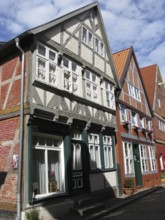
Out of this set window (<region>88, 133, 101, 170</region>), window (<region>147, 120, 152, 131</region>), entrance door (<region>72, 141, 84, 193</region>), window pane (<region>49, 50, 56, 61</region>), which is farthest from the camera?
window (<region>147, 120, 152, 131</region>)

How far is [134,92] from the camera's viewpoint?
19547 mm

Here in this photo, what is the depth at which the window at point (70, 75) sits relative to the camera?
431 inches

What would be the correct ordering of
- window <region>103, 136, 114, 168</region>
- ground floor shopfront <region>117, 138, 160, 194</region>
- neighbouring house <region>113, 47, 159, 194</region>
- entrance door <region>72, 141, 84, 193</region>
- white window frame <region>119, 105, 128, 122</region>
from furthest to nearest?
1. white window frame <region>119, 105, 128, 122</region>
2. neighbouring house <region>113, 47, 159, 194</region>
3. ground floor shopfront <region>117, 138, 160, 194</region>
4. window <region>103, 136, 114, 168</region>
5. entrance door <region>72, 141, 84, 193</region>

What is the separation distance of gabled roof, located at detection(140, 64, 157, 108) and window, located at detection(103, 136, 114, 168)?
12.2 metres

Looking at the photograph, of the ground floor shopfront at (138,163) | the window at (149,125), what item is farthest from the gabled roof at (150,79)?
the ground floor shopfront at (138,163)

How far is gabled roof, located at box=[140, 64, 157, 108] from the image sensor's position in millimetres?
26016

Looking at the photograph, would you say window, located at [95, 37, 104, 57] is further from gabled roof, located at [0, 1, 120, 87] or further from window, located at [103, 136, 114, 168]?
window, located at [103, 136, 114, 168]

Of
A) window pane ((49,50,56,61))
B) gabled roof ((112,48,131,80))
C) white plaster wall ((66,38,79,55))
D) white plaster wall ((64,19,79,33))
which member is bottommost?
window pane ((49,50,56,61))

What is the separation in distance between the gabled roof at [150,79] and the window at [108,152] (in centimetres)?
1216

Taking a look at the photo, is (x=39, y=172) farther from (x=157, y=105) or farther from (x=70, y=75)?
(x=157, y=105)

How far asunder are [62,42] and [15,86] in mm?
3031

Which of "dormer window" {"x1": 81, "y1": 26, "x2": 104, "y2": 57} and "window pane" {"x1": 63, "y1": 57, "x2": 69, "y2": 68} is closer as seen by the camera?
"window pane" {"x1": 63, "y1": 57, "x2": 69, "y2": 68}

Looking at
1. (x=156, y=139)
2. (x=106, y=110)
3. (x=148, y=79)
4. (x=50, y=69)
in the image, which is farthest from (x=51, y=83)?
(x=148, y=79)

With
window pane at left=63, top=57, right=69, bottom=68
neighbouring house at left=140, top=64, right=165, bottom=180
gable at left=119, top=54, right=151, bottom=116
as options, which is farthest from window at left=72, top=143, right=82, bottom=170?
neighbouring house at left=140, top=64, right=165, bottom=180
